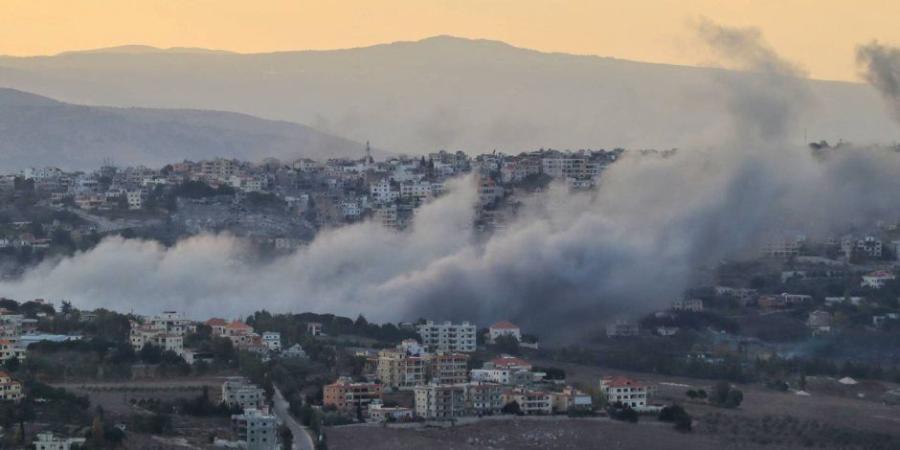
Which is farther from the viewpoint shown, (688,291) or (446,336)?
(688,291)

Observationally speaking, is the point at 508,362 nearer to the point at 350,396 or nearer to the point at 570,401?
the point at 570,401

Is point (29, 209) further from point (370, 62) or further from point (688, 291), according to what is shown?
point (370, 62)

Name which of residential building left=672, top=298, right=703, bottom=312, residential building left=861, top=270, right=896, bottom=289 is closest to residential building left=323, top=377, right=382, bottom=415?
residential building left=672, top=298, right=703, bottom=312

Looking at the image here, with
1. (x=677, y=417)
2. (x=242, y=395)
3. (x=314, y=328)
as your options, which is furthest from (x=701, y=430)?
(x=314, y=328)

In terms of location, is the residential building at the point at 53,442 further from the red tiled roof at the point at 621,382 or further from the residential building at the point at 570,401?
the red tiled roof at the point at 621,382

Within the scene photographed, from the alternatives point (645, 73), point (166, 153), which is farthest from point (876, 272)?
point (645, 73)

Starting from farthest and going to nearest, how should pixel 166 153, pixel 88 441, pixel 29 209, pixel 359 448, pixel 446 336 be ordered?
pixel 166 153, pixel 29 209, pixel 446 336, pixel 359 448, pixel 88 441

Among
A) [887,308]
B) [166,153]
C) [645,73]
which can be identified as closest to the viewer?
[887,308]
